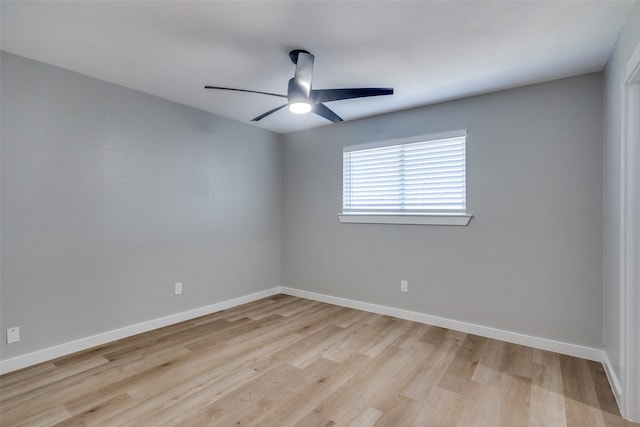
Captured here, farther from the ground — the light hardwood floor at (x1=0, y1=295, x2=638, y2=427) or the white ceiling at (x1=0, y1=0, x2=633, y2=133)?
the white ceiling at (x1=0, y1=0, x2=633, y2=133)

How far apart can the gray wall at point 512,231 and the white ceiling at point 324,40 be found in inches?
11.7

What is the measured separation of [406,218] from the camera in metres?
3.52

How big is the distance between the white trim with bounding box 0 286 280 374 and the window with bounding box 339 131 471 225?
196cm

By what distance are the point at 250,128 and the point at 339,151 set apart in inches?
49.3

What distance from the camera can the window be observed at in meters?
3.23

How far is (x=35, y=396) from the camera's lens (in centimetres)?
204

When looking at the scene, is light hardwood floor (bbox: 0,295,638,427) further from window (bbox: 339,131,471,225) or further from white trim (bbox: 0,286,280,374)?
window (bbox: 339,131,471,225)

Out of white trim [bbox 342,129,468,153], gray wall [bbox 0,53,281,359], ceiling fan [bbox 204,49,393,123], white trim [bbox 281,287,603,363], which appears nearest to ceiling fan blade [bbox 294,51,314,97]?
ceiling fan [bbox 204,49,393,123]

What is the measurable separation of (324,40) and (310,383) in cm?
240

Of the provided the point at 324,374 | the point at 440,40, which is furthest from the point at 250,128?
the point at 324,374

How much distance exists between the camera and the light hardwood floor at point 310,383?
6.06 feet

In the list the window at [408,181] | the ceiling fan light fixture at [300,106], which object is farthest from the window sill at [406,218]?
the ceiling fan light fixture at [300,106]

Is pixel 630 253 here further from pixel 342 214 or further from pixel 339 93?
pixel 342 214

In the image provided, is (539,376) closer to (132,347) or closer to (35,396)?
(132,347)
